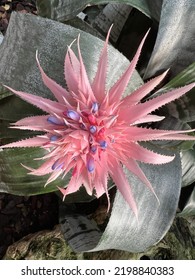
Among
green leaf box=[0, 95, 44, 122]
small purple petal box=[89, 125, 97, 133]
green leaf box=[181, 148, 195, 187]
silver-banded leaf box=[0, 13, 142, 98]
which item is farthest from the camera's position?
green leaf box=[181, 148, 195, 187]

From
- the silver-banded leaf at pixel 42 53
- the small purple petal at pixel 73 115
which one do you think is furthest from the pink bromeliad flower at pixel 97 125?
the silver-banded leaf at pixel 42 53

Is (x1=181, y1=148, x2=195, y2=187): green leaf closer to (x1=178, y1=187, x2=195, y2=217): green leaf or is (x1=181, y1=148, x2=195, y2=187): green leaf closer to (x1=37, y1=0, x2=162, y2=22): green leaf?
(x1=178, y1=187, x2=195, y2=217): green leaf

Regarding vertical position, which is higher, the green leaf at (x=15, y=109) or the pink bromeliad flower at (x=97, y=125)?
the pink bromeliad flower at (x=97, y=125)

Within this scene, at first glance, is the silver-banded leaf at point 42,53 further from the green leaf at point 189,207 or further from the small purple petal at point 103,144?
the green leaf at point 189,207

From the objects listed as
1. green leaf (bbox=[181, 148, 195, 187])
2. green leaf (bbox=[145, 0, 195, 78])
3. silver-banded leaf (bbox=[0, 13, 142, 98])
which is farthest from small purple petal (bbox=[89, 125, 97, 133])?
green leaf (bbox=[181, 148, 195, 187])

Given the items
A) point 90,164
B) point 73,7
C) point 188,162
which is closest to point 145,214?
point 188,162

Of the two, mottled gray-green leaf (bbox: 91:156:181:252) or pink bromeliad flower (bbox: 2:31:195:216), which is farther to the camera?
mottled gray-green leaf (bbox: 91:156:181:252)
